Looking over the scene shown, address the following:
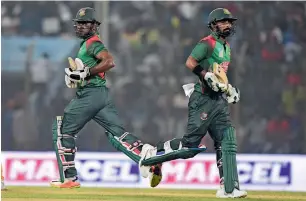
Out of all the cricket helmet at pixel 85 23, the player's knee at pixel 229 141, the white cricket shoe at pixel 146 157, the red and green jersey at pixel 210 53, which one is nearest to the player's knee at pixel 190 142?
the player's knee at pixel 229 141

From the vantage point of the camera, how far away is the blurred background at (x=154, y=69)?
16.0 metres

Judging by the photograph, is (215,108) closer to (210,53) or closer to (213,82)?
(213,82)

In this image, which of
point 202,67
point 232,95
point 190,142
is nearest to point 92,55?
point 202,67

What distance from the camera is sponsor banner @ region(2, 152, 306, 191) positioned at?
14.6m

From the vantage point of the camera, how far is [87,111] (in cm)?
1138

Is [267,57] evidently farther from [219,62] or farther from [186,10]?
[219,62]

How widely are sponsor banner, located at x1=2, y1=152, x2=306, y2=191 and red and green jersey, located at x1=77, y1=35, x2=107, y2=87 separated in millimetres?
3346

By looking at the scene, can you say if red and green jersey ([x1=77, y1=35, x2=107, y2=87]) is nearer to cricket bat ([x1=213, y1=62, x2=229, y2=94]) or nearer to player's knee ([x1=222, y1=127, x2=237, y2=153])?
cricket bat ([x1=213, y1=62, x2=229, y2=94])

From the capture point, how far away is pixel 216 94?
10703 millimetres

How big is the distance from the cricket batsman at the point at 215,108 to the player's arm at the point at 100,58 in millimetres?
961

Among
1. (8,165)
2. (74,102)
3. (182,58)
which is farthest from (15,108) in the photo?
(74,102)

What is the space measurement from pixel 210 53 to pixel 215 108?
550 mm

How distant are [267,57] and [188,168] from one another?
7.89ft

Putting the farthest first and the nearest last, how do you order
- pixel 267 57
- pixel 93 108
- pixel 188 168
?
pixel 267 57, pixel 188 168, pixel 93 108
